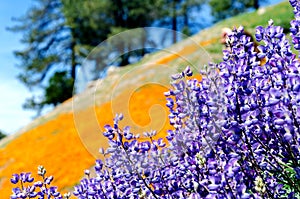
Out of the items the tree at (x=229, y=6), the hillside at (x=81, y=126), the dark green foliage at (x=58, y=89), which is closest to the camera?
the hillside at (x=81, y=126)

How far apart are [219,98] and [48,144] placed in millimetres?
12744

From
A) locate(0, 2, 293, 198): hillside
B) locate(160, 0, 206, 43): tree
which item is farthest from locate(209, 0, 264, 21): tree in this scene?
locate(0, 2, 293, 198): hillside

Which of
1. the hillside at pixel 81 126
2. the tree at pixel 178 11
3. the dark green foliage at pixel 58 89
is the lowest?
the hillside at pixel 81 126

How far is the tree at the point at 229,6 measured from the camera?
139 ft

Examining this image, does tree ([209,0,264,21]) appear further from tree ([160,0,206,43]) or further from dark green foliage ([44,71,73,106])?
dark green foliage ([44,71,73,106])

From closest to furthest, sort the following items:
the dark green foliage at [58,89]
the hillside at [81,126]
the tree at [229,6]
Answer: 1. the hillside at [81,126]
2. the dark green foliage at [58,89]
3. the tree at [229,6]

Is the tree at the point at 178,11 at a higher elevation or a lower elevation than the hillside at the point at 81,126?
higher

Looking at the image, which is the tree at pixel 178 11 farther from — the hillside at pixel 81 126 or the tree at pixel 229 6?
the hillside at pixel 81 126

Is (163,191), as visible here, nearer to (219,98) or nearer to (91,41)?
(219,98)

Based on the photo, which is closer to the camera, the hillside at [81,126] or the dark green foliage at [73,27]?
the hillside at [81,126]

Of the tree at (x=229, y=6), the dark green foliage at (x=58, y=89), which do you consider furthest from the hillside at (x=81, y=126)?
the tree at (x=229, y=6)

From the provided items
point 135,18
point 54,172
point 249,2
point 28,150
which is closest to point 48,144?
point 28,150

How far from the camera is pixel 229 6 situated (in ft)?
141

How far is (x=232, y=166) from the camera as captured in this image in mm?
2109
